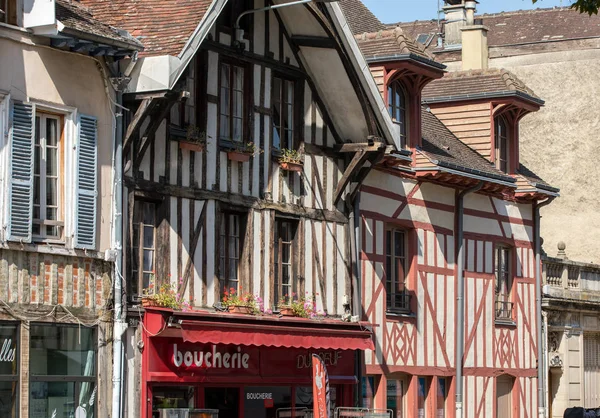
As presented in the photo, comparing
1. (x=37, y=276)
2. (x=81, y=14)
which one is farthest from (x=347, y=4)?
(x=37, y=276)

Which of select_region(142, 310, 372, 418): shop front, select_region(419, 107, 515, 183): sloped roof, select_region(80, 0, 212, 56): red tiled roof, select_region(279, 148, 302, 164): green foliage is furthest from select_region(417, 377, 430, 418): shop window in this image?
select_region(80, 0, 212, 56): red tiled roof

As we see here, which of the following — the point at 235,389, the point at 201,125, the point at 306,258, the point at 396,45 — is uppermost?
the point at 396,45

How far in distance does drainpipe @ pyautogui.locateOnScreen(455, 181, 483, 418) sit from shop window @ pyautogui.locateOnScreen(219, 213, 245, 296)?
6.29 meters

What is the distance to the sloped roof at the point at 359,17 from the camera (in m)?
28.7

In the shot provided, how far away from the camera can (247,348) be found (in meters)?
20.9

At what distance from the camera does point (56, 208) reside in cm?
1773

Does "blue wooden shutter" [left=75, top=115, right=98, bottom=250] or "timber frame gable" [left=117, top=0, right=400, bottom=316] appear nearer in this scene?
"blue wooden shutter" [left=75, top=115, right=98, bottom=250]

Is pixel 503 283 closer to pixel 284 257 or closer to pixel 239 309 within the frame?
pixel 284 257

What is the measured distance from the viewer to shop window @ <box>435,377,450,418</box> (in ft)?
85.1

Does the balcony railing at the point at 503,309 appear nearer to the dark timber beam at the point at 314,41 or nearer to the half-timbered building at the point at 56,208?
the dark timber beam at the point at 314,41

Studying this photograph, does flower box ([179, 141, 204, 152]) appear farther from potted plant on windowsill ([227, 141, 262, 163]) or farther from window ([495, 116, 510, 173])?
window ([495, 116, 510, 173])

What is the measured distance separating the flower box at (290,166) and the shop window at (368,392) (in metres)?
3.76

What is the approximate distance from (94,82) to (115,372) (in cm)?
353

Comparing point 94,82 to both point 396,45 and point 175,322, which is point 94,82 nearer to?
point 175,322
